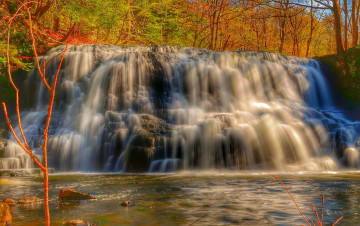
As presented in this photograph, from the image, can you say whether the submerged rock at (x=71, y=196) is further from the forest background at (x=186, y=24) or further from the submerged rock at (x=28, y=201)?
the forest background at (x=186, y=24)

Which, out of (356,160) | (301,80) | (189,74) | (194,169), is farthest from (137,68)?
(356,160)

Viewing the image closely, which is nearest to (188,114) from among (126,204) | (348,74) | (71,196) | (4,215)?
(71,196)

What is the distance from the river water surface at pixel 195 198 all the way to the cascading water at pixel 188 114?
66.0 inches

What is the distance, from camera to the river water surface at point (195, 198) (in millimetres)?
5047

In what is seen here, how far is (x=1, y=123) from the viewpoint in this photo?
14047 millimetres

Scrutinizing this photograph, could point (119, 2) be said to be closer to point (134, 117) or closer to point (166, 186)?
point (134, 117)

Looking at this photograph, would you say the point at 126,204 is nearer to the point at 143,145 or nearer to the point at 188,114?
the point at 143,145

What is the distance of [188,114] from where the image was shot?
13406 mm

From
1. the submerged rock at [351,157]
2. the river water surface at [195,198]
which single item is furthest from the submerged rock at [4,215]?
the submerged rock at [351,157]

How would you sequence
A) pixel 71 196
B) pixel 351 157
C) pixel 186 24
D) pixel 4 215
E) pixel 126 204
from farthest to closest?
pixel 186 24
pixel 351 157
pixel 71 196
pixel 126 204
pixel 4 215

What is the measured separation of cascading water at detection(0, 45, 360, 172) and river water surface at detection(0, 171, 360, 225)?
1.68m

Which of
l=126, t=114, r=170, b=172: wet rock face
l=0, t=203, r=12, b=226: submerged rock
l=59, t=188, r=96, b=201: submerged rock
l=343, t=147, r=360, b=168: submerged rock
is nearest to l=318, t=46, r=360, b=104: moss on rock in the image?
l=343, t=147, r=360, b=168: submerged rock

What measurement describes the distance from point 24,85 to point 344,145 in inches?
490

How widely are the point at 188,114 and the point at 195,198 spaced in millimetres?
6986
